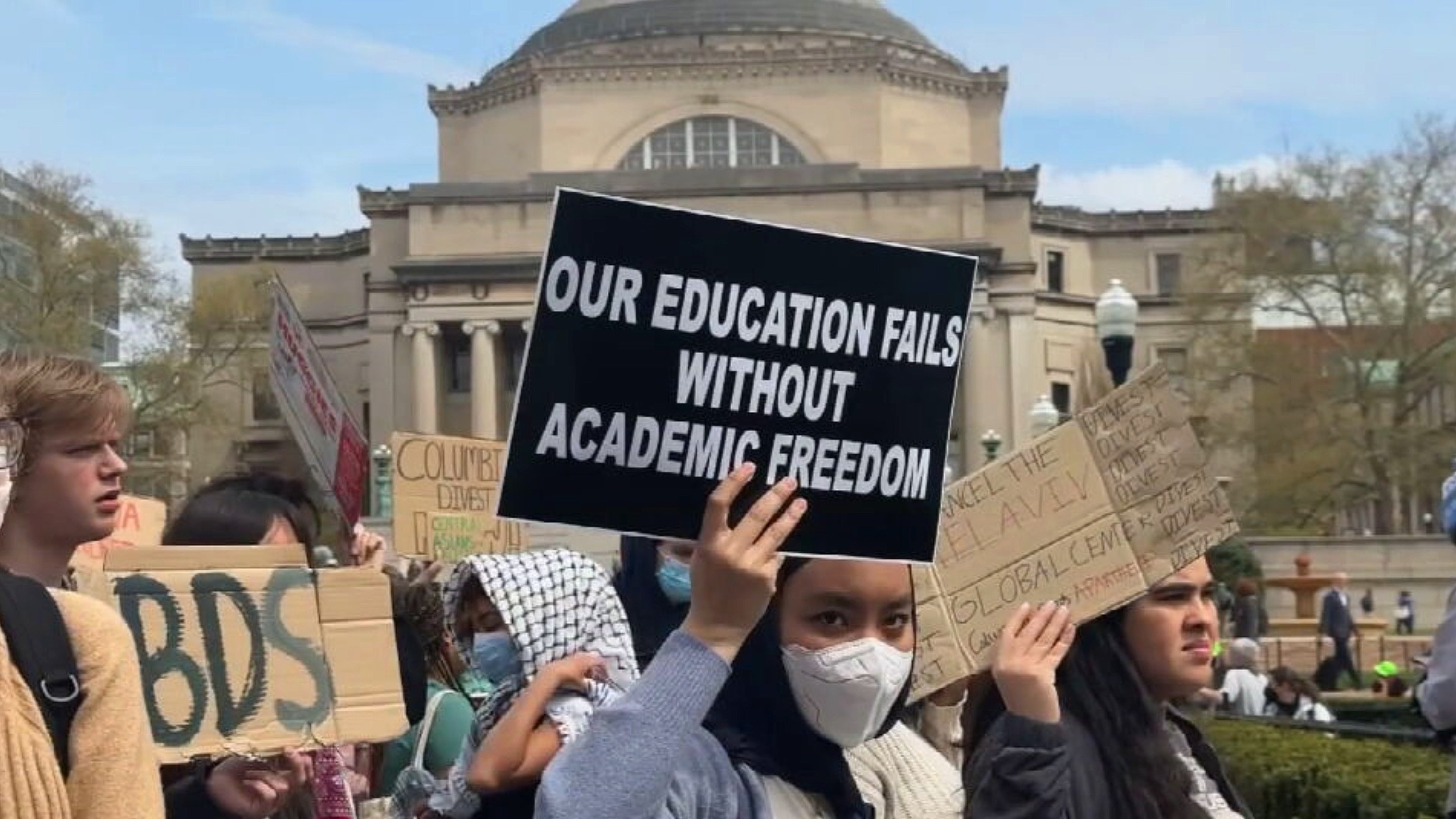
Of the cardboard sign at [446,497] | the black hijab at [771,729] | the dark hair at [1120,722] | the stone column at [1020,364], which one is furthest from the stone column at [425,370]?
the black hijab at [771,729]

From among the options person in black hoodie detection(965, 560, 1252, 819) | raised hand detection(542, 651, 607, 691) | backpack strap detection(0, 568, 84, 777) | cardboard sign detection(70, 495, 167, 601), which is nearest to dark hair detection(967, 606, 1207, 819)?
person in black hoodie detection(965, 560, 1252, 819)

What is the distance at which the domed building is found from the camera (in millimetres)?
72375

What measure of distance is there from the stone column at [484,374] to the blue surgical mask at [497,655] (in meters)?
66.9

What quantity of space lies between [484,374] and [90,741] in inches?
2747

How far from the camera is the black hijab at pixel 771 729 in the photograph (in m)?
3.56

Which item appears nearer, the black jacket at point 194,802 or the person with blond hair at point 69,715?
the person with blond hair at point 69,715

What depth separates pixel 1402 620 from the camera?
45.0 metres

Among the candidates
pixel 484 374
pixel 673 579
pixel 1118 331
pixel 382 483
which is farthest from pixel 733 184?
pixel 673 579

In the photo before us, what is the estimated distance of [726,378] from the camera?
360 centimetres

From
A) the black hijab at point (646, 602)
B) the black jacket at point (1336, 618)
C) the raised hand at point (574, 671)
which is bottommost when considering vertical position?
the black jacket at point (1336, 618)

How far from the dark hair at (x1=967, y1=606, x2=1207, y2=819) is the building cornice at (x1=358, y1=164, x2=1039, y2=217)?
67261mm

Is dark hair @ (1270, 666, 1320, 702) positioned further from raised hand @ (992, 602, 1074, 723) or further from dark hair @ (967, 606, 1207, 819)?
raised hand @ (992, 602, 1074, 723)

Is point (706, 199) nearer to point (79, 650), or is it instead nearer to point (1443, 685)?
point (1443, 685)

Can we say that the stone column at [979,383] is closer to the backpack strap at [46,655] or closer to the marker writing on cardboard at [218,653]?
the marker writing on cardboard at [218,653]
